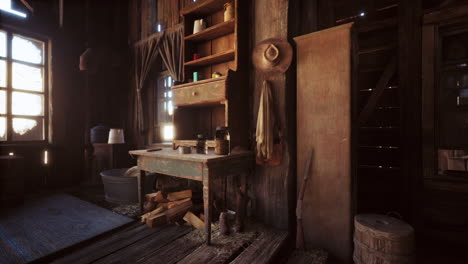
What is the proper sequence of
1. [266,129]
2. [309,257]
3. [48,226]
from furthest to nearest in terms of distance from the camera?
[48,226] → [266,129] → [309,257]

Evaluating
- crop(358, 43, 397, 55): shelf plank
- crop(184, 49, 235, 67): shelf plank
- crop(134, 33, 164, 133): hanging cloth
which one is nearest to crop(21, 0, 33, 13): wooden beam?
crop(134, 33, 164, 133): hanging cloth

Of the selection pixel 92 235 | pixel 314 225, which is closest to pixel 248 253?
pixel 314 225

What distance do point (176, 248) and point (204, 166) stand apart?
95 centimetres

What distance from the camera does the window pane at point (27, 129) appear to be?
15.5 feet

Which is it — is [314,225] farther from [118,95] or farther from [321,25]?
[118,95]

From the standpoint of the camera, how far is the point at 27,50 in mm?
4883

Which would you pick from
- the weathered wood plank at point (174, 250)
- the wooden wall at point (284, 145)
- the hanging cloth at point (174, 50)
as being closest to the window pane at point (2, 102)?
the hanging cloth at point (174, 50)

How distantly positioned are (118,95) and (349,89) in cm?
604

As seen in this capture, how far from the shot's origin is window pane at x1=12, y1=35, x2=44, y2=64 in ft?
15.5

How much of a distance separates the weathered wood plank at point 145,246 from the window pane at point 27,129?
4.45m

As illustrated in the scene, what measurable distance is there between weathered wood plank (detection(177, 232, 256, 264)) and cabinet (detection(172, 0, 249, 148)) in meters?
1.11

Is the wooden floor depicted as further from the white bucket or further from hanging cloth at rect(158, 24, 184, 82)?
hanging cloth at rect(158, 24, 184, 82)

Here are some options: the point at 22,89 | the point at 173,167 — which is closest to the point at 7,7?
the point at 22,89

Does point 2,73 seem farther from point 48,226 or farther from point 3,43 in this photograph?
point 48,226
